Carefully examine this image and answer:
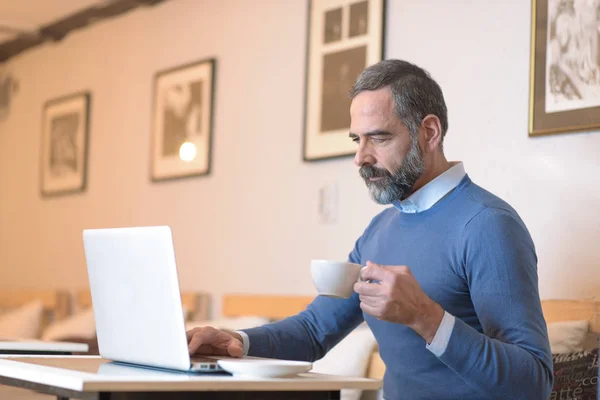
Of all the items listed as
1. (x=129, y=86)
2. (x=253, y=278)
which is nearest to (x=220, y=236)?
(x=253, y=278)

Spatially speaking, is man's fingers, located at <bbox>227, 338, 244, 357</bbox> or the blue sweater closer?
the blue sweater

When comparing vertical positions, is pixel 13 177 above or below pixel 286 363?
above

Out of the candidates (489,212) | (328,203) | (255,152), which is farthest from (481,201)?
(255,152)

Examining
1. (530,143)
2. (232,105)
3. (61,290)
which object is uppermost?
(232,105)

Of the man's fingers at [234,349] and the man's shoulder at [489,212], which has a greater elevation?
the man's shoulder at [489,212]

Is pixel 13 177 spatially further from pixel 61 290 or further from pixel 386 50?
pixel 386 50

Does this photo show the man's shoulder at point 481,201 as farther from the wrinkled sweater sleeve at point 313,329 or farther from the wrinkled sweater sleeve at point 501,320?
the wrinkled sweater sleeve at point 313,329

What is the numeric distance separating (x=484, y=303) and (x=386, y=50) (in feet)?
6.09

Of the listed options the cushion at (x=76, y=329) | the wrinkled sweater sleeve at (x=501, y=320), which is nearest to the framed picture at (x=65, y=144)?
the cushion at (x=76, y=329)

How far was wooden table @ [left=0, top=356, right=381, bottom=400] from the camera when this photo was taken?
138 cm

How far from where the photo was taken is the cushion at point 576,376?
2.36 metres

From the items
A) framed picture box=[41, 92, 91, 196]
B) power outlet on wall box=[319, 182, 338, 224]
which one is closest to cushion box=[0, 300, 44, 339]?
framed picture box=[41, 92, 91, 196]

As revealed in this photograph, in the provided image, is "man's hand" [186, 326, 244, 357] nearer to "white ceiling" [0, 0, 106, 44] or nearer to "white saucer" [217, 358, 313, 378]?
"white saucer" [217, 358, 313, 378]

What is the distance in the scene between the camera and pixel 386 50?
11.5ft
